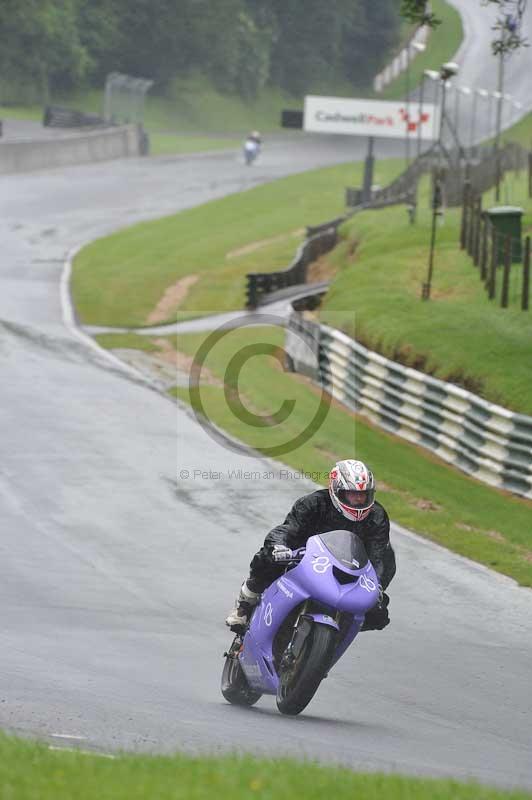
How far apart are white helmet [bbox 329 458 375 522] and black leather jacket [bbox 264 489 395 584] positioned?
7.4 inches

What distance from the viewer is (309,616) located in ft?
29.9

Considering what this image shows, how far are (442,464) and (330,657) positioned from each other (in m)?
13.5

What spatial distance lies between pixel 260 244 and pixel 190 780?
45837 millimetres

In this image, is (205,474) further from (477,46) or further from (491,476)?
(477,46)

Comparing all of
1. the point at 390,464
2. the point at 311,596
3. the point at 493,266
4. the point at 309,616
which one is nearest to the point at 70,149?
the point at 493,266

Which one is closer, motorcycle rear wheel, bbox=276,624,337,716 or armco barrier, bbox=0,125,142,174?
motorcycle rear wheel, bbox=276,624,337,716

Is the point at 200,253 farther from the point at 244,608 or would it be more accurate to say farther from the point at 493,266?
the point at 244,608

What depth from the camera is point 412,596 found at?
1472 centimetres

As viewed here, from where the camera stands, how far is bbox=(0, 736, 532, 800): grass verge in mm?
6449

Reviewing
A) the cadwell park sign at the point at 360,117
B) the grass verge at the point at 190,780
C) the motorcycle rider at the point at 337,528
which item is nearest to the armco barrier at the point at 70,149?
the cadwell park sign at the point at 360,117

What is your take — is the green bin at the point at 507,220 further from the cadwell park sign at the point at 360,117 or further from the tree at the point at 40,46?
the tree at the point at 40,46

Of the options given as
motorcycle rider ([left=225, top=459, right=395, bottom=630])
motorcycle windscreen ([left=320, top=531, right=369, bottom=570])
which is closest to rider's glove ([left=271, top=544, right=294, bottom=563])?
motorcycle rider ([left=225, top=459, right=395, bottom=630])

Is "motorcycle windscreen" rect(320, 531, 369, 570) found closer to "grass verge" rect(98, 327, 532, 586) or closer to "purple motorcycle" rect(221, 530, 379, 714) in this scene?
"purple motorcycle" rect(221, 530, 379, 714)

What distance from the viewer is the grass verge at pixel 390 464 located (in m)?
17.6
